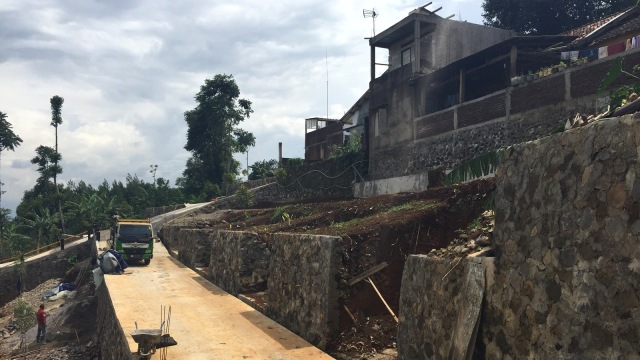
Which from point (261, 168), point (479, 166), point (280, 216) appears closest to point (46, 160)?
point (261, 168)

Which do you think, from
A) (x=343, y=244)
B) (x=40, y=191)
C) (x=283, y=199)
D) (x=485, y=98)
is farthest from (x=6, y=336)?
(x=40, y=191)

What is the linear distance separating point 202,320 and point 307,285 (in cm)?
361

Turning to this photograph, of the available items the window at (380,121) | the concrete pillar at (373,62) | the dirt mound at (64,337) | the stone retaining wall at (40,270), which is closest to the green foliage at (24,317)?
the dirt mound at (64,337)

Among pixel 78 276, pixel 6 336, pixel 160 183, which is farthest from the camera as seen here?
pixel 160 183

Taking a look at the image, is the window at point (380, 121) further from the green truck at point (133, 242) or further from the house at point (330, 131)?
the green truck at point (133, 242)

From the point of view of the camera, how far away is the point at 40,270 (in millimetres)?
39500

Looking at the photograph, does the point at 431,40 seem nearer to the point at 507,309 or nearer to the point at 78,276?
the point at 507,309

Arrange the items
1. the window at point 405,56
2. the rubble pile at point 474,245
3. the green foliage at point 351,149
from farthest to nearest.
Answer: the green foliage at point 351,149 < the window at point 405,56 < the rubble pile at point 474,245

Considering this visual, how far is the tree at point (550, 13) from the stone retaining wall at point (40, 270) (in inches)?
1586

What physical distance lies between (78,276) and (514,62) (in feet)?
100

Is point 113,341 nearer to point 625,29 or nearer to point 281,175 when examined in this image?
point 625,29

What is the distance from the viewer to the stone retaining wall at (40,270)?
126ft

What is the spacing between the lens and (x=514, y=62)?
21.2 metres

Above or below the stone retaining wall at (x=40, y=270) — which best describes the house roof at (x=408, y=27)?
above
